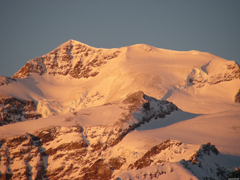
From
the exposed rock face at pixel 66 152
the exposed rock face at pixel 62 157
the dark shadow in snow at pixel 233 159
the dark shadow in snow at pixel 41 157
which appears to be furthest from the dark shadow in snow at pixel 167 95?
the dark shadow in snow at pixel 233 159

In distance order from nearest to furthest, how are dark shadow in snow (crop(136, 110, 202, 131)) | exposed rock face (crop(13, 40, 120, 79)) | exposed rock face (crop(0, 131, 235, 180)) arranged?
1. exposed rock face (crop(0, 131, 235, 180))
2. dark shadow in snow (crop(136, 110, 202, 131))
3. exposed rock face (crop(13, 40, 120, 79))

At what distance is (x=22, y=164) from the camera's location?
243 ft

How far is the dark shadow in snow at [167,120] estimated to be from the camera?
86.0m

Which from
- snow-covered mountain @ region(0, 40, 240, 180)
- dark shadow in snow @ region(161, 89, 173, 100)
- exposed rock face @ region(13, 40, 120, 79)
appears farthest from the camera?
exposed rock face @ region(13, 40, 120, 79)

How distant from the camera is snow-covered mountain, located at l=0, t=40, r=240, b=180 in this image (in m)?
61.6

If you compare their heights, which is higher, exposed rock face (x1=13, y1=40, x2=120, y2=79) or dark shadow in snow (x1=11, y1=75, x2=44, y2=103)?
exposed rock face (x1=13, y1=40, x2=120, y2=79)

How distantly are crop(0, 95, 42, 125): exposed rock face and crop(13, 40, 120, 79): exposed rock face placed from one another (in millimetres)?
29997

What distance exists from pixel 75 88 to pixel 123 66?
22692mm

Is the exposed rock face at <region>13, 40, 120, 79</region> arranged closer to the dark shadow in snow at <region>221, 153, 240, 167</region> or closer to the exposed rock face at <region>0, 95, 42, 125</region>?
the exposed rock face at <region>0, 95, 42, 125</region>

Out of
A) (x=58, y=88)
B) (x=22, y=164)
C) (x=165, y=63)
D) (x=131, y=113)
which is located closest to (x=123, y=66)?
(x=165, y=63)

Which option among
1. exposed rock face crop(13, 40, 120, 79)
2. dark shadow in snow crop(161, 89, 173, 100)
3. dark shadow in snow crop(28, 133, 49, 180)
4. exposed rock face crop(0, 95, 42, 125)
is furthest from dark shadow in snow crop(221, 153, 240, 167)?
exposed rock face crop(13, 40, 120, 79)

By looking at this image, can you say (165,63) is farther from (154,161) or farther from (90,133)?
(154,161)

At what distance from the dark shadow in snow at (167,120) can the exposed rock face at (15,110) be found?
6215 centimetres

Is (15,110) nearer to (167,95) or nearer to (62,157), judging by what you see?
(167,95)
